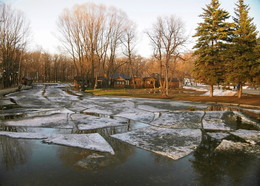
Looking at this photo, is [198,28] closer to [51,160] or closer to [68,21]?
[51,160]

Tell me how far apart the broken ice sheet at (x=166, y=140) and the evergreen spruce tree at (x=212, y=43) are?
641 inches

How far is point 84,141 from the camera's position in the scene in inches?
263

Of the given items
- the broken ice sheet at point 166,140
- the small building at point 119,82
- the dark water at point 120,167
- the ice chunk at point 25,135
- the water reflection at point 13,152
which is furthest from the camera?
the small building at point 119,82

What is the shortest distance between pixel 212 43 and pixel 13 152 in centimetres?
2421

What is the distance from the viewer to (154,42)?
92.8ft

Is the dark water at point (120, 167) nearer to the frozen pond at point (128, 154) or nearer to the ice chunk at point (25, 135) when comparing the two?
the frozen pond at point (128, 154)

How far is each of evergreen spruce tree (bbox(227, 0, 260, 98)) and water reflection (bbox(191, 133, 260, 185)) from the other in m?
16.5

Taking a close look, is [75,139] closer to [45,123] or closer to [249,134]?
[45,123]

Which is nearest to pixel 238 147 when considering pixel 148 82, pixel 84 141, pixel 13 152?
pixel 84 141

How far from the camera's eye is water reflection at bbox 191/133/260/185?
4167 mm

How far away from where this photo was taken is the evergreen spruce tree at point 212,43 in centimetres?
2214

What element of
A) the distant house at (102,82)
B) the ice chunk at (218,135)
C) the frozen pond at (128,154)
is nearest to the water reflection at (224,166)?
the frozen pond at (128,154)

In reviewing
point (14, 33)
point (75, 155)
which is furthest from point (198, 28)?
point (14, 33)

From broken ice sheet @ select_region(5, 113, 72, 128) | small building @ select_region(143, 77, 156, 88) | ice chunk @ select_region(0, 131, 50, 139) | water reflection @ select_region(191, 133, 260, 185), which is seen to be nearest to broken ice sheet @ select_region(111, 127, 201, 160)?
water reflection @ select_region(191, 133, 260, 185)
